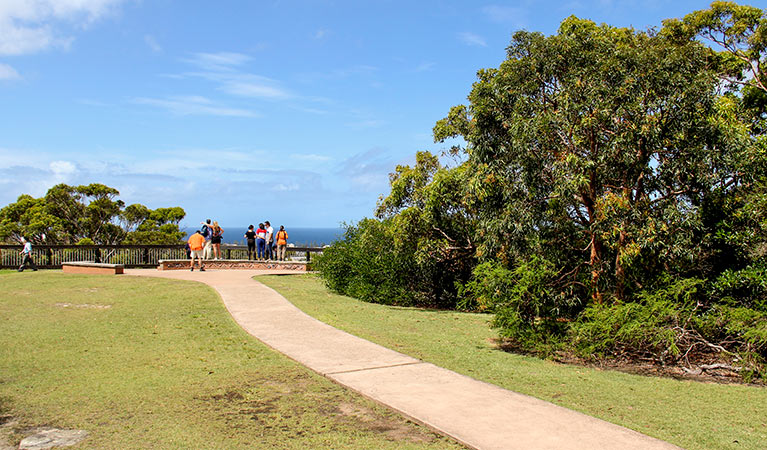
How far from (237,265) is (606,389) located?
855 inches

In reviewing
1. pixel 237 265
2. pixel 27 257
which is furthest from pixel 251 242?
pixel 27 257

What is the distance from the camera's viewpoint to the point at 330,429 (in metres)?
5.17

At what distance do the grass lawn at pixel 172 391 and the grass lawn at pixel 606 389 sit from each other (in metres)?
1.92

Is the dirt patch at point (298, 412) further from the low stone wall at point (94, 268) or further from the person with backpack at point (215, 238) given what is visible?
the person with backpack at point (215, 238)

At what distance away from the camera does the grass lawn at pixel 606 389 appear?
5.30 m

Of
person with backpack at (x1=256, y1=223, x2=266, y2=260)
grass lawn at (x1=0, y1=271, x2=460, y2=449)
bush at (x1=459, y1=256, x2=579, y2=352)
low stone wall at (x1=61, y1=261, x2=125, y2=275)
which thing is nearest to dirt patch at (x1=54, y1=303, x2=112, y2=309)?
grass lawn at (x1=0, y1=271, x2=460, y2=449)

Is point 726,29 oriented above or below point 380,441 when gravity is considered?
above

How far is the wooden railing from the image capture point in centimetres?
2648

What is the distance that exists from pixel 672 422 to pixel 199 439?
419cm

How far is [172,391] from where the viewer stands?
6402mm

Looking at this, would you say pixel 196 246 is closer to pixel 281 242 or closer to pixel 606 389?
pixel 281 242

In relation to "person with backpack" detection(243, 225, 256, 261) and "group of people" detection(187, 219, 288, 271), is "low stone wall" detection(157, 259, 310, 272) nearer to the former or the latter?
"group of people" detection(187, 219, 288, 271)

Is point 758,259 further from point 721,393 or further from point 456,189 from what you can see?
point 456,189

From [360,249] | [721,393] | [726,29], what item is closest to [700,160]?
[721,393]
